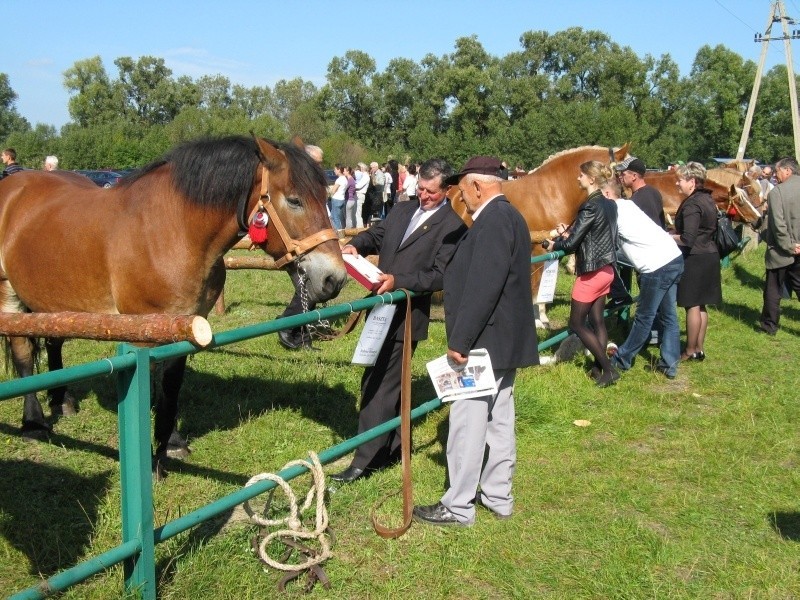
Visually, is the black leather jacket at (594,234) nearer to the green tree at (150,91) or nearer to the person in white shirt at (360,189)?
the person in white shirt at (360,189)

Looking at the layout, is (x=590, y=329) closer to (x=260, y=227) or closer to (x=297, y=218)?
(x=297, y=218)

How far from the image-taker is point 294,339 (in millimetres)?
8109

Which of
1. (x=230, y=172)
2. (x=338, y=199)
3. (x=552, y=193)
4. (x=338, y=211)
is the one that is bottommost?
(x=338, y=211)

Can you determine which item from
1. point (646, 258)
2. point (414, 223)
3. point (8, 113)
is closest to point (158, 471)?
A: point (414, 223)

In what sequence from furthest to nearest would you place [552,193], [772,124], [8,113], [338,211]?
[8,113], [772,124], [338,211], [552,193]

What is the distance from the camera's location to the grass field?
345cm

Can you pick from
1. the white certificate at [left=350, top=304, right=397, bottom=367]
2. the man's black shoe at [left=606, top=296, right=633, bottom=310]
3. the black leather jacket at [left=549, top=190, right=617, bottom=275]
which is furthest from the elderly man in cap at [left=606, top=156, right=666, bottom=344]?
the white certificate at [left=350, top=304, right=397, bottom=367]

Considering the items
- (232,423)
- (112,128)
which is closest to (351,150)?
(112,128)

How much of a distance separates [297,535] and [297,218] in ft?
5.75

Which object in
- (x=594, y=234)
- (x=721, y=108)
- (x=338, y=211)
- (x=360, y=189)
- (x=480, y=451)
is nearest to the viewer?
(x=480, y=451)

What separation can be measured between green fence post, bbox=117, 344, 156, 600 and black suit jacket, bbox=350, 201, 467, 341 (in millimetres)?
2049

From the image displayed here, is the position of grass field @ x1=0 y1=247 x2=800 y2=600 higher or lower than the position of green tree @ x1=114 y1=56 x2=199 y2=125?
lower

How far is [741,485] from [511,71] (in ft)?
265

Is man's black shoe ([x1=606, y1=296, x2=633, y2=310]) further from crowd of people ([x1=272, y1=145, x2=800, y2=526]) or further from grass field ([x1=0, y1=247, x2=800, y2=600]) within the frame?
grass field ([x1=0, y1=247, x2=800, y2=600])
